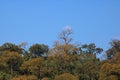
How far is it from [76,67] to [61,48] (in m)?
5.20

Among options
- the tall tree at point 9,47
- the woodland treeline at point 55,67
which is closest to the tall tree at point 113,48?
the woodland treeline at point 55,67

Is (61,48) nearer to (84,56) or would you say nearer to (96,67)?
(84,56)

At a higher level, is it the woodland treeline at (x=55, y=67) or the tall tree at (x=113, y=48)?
the tall tree at (x=113, y=48)

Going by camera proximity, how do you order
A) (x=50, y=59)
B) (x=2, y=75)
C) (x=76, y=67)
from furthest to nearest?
(x=50, y=59) < (x=76, y=67) < (x=2, y=75)

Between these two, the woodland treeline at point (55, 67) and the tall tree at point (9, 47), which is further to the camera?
the tall tree at point (9, 47)

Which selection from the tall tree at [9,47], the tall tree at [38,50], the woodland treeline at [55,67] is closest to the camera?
the woodland treeline at [55,67]

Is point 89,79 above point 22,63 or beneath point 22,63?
beneath

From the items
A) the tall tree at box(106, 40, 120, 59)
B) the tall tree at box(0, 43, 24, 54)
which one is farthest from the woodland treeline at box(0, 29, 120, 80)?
the tall tree at box(106, 40, 120, 59)

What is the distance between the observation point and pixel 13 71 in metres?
34.0

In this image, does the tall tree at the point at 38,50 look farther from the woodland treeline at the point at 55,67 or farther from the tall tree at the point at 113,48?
the tall tree at the point at 113,48

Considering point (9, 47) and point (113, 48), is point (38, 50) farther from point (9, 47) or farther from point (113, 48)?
point (113, 48)

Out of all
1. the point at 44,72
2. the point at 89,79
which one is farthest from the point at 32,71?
the point at 89,79

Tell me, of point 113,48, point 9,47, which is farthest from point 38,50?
point 113,48

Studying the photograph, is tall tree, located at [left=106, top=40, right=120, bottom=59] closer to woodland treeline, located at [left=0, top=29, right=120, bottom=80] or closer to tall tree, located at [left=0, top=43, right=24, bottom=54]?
woodland treeline, located at [left=0, top=29, right=120, bottom=80]
